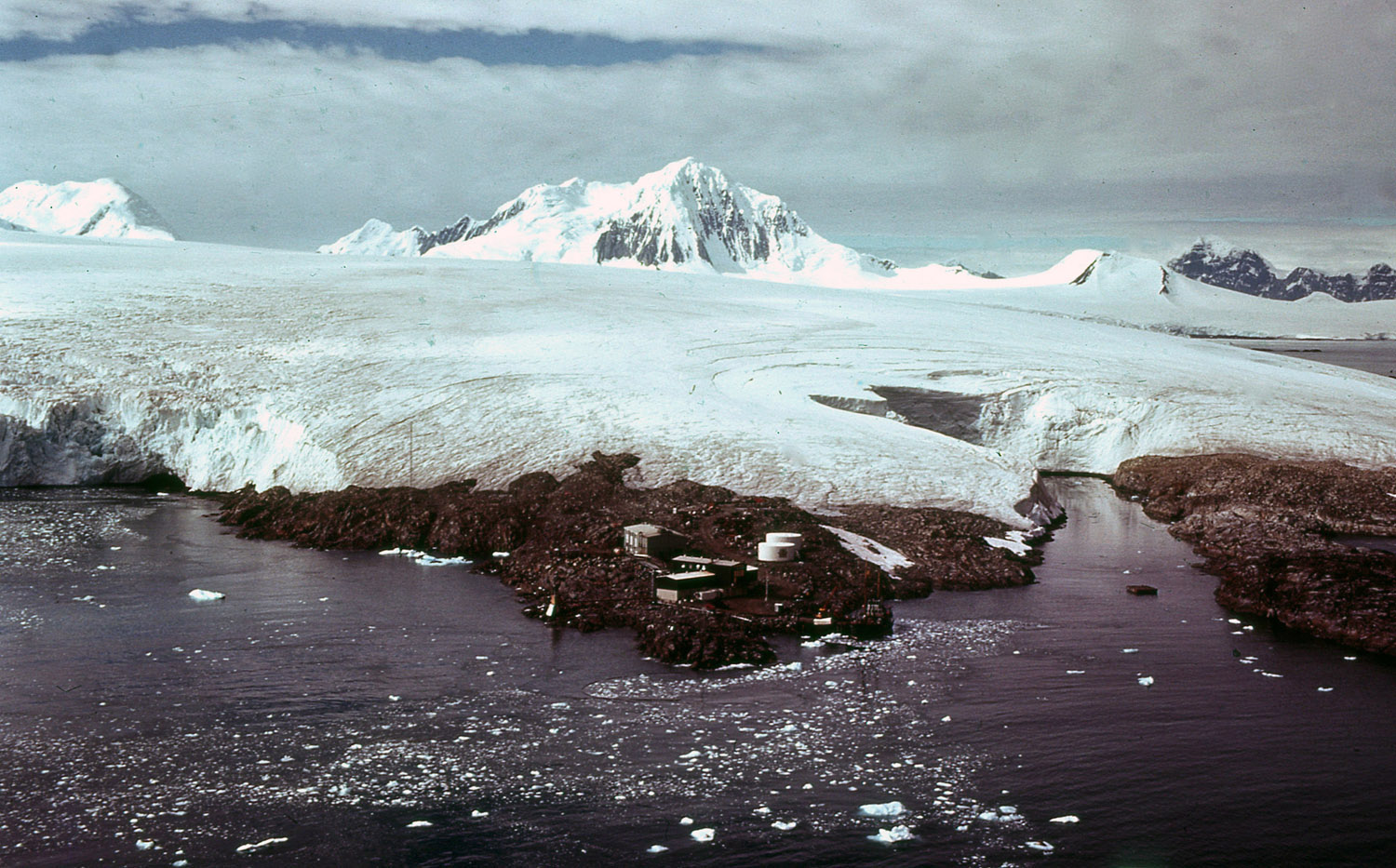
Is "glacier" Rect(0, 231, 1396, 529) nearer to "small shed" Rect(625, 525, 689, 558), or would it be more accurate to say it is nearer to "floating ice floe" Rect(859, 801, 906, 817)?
"small shed" Rect(625, 525, 689, 558)

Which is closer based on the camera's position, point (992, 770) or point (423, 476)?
point (992, 770)

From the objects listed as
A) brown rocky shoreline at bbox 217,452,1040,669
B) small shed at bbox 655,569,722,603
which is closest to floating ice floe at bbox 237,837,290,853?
brown rocky shoreline at bbox 217,452,1040,669

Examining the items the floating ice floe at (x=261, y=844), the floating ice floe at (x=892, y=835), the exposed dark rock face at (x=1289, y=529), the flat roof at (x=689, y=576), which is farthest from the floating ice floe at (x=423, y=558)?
the exposed dark rock face at (x=1289, y=529)

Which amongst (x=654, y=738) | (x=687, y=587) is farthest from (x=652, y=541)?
(x=654, y=738)

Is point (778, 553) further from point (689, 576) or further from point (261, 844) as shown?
point (261, 844)

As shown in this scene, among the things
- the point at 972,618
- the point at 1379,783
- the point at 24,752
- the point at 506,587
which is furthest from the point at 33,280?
the point at 1379,783

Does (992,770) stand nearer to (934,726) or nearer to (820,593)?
(934,726)
